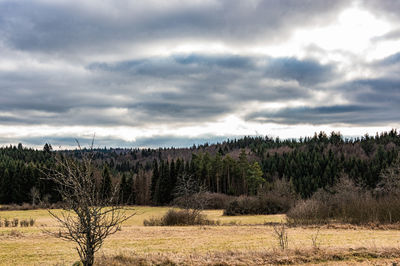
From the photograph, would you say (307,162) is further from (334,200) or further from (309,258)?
(309,258)

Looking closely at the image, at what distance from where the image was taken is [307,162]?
13362 cm

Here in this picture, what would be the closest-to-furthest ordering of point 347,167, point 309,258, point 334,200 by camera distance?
point 309,258 < point 334,200 < point 347,167

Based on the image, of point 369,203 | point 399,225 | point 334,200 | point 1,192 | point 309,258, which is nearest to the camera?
point 309,258

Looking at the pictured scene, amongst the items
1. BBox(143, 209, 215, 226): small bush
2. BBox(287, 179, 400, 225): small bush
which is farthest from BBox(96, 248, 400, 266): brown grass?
BBox(143, 209, 215, 226): small bush

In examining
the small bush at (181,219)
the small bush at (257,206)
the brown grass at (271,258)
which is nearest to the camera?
the brown grass at (271,258)

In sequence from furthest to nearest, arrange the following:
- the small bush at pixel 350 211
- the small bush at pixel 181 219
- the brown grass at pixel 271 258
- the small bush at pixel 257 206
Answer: the small bush at pixel 257 206, the small bush at pixel 181 219, the small bush at pixel 350 211, the brown grass at pixel 271 258

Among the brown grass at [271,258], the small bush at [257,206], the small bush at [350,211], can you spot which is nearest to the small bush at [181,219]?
the small bush at [350,211]

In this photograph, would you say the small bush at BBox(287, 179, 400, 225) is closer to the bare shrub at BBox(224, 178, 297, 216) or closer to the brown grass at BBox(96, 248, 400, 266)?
the brown grass at BBox(96, 248, 400, 266)

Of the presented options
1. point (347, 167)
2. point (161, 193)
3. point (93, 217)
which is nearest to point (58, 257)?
point (93, 217)

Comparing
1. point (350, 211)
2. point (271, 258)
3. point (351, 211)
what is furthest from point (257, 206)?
point (271, 258)

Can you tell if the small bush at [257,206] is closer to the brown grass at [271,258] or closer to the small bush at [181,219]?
the small bush at [181,219]

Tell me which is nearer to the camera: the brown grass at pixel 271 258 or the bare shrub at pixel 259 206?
the brown grass at pixel 271 258

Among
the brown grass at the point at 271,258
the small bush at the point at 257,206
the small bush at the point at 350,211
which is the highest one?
the brown grass at the point at 271,258

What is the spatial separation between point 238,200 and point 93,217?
65.3 meters
